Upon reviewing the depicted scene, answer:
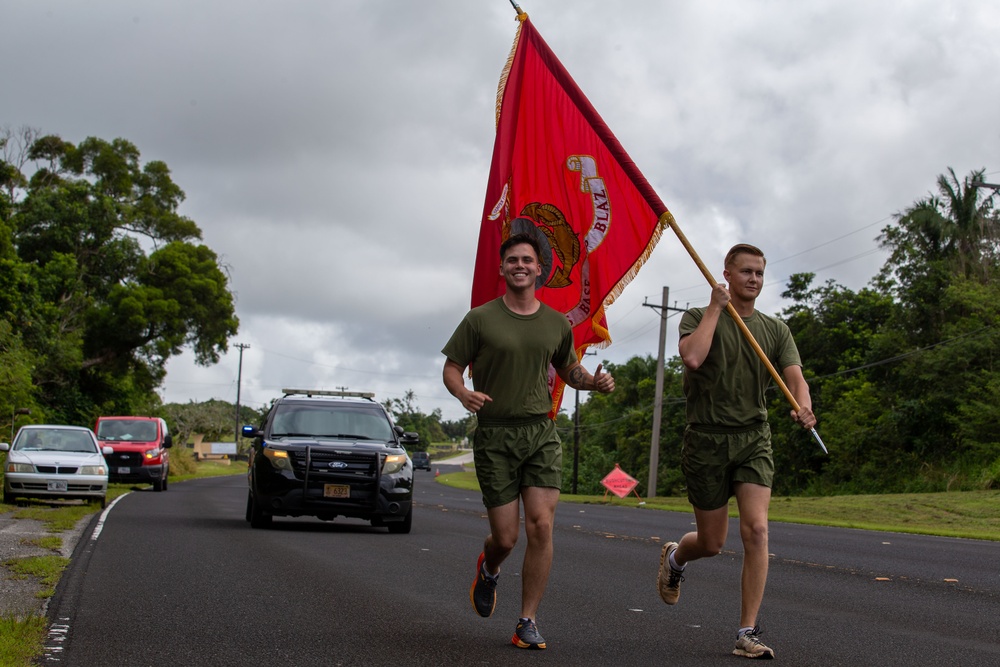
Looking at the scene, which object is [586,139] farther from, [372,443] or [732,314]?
[372,443]

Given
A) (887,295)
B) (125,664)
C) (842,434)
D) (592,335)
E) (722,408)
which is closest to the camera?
(125,664)

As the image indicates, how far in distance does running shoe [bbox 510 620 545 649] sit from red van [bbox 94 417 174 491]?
77.4 ft

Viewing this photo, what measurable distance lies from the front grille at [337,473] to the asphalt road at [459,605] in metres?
0.55

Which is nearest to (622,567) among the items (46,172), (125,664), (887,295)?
(125,664)

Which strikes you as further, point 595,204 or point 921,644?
point 595,204

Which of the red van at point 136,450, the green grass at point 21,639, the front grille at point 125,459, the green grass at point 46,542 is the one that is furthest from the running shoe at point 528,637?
the front grille at point 125,459

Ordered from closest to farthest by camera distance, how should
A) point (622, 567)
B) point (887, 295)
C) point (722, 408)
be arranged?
point (722, 408)
point (622, 567)
point (887, 295)

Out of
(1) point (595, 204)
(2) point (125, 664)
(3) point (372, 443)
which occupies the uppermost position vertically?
(1) point (595, 204)

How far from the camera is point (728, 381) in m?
6.35

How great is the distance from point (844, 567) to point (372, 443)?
621cm

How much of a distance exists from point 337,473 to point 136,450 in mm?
15729

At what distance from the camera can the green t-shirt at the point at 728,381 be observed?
249 inches

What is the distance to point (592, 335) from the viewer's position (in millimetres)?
7680

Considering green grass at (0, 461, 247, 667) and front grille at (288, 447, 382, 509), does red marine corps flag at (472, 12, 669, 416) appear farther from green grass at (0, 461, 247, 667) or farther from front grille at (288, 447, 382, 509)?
front grille at (288, 447, 382, 509)
